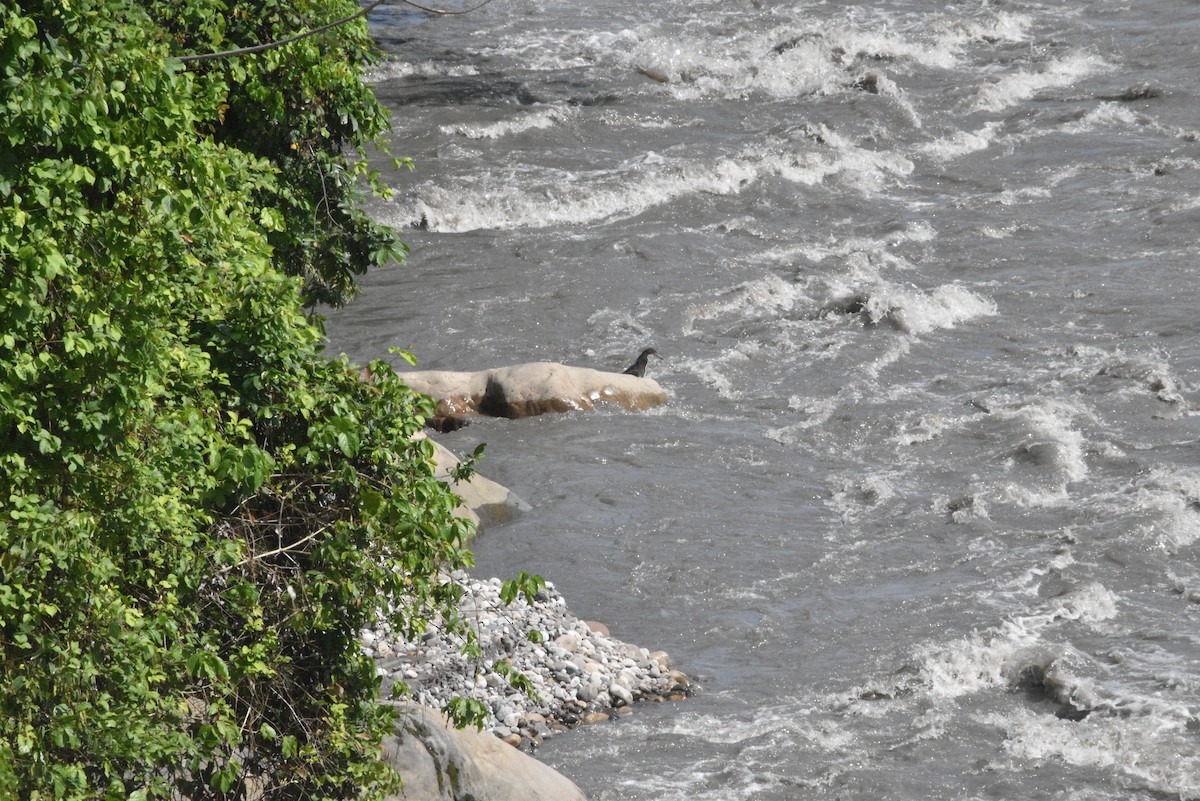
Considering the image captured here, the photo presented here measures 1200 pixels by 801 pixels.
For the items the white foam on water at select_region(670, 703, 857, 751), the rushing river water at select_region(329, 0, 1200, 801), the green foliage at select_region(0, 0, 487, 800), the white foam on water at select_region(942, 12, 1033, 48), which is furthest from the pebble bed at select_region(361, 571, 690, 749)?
the white foam on water at select_region(942, 12, 1033, 48)

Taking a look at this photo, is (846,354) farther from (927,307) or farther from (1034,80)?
(1034,80)

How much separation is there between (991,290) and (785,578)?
909 centimetres

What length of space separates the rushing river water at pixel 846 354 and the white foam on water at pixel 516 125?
0.10 m

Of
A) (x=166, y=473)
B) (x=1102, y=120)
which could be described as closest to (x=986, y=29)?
(x=1102, y=120)

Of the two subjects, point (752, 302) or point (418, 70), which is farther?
point (418, 70)

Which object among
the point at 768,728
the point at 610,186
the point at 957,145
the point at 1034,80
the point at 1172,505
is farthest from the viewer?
the point at 1034,80

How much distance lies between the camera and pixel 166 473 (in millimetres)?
6555

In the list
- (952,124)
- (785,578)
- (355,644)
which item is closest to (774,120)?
(952,124)

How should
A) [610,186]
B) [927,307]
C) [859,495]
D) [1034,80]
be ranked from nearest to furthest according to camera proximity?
[859,495] < [927,307] < [610,186] < [1034,80]

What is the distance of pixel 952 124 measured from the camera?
29.0 m

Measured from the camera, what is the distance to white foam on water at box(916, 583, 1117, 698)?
39.2 feet

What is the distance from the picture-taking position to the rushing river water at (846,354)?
1153 centimetres

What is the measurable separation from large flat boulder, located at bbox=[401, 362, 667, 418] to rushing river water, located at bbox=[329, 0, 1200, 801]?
0.28 meters

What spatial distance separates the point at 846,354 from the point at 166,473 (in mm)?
13924
